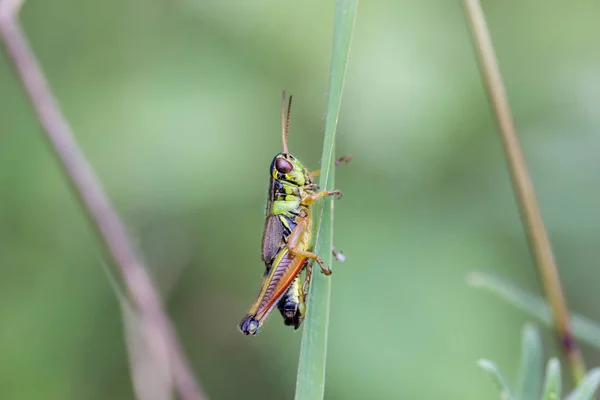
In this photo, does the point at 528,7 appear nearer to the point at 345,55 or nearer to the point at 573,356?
the point at 573,356

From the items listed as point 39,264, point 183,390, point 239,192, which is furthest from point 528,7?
point 39,264

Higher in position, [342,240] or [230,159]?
[230,159]

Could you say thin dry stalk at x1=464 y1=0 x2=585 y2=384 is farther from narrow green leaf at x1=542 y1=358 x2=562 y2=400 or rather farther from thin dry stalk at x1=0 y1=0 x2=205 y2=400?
thin dry stalk at x1=0 y1=0 x2=205 y2=400

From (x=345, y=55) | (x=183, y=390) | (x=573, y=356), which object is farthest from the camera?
(x=183, y=390)

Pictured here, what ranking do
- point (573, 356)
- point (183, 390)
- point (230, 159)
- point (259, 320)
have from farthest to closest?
point (230, 159) → point (183, 390) → point (259, 320) → point (573, 356)

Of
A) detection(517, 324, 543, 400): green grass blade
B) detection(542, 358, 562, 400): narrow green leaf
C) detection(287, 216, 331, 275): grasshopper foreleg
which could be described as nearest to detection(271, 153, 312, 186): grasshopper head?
detection(287, 216, 331, 275): grasshopper foreleg

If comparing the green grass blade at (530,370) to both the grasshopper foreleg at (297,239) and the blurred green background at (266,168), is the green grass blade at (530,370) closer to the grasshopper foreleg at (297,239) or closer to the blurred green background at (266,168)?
the grasshopper foreleg at (297,239)

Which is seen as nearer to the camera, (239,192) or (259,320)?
(259,320)

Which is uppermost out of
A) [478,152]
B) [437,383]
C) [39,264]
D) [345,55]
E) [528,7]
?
[528,7]

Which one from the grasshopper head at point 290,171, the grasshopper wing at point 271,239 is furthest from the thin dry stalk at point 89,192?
the grasshopper head at point 290,171
